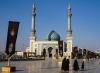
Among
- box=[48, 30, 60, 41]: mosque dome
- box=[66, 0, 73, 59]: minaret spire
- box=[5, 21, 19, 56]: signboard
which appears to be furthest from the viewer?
box=[48, 30, 60, 41]: mosque dome

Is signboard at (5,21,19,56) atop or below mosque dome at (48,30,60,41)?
below

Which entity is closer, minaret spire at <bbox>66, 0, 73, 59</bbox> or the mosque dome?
minaret spire at <bbox>66, 0, 73, 59</bbox>

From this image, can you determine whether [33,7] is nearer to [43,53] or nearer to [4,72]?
[43,53]

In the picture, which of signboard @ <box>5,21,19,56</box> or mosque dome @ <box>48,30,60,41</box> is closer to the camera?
signboard @ <box>5,21,19,56</box>

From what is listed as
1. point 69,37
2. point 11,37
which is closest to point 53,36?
point 69,37

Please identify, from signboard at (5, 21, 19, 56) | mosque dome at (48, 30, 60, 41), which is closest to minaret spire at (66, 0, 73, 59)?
mosque dome at (48, 30, 60, 41)

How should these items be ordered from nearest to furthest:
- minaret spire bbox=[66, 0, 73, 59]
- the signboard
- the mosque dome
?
the signboard
minaret spire bbox=[66, 0, 73, 59]
the mosque dome

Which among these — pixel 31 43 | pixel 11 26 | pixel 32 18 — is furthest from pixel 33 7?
pixel 11 26

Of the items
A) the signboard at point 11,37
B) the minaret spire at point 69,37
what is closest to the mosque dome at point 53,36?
the minaret spire at point 69,37

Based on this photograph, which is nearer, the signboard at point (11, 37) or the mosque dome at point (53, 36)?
the signboard at point (11, 37)

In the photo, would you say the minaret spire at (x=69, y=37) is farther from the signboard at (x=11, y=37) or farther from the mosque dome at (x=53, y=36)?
the signboard at (x=11, y=37)

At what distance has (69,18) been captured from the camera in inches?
3036

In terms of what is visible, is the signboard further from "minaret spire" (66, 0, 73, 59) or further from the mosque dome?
the mosque dome

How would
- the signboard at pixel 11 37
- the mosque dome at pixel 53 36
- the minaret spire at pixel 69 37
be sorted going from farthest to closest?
the mosque dome at pixel 53 36, the minaret spire at pixel 69 37, the signboard at pixel 11 37
